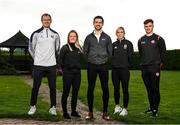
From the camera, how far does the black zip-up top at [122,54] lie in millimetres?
11547

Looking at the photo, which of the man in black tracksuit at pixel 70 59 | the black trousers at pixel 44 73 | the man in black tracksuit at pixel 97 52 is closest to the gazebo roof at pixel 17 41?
the black trousers at pixel 44 73

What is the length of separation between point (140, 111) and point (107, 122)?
7.48 feet

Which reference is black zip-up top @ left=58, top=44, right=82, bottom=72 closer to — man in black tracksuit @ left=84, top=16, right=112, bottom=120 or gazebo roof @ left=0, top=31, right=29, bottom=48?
man in black tracksuit @ left=84, top=16, right=112, bottom=120

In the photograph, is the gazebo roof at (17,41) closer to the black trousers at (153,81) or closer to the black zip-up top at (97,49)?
the black trousers at (153,81)

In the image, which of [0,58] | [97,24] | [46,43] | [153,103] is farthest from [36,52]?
[0,58]

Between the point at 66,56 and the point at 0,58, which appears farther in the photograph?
the point at 0,58

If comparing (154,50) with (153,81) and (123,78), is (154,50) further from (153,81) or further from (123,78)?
(123,78)

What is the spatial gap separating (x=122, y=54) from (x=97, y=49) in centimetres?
111

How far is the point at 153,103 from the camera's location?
37.6ft

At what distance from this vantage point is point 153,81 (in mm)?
11305

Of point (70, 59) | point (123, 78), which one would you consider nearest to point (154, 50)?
point (123, 78)

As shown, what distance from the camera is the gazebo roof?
4147cm

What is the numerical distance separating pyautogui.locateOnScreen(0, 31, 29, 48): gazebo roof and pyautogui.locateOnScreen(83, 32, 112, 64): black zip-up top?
31007 mm

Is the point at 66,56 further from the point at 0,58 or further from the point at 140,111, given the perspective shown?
the point at 0,58
